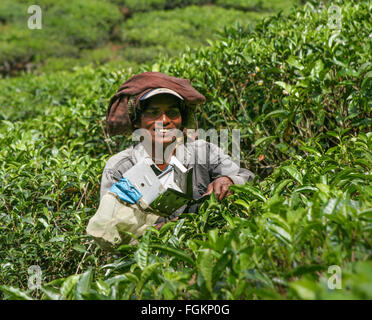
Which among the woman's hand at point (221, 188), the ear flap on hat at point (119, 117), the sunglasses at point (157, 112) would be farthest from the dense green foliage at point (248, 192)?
the sunglasses at point (157, 112)

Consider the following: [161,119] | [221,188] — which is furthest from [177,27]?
[221,188]

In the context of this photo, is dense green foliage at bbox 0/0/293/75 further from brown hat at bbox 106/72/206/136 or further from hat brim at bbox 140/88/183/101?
hat brim at bbox 140/88/183/101

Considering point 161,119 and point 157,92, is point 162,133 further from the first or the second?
point 157,92

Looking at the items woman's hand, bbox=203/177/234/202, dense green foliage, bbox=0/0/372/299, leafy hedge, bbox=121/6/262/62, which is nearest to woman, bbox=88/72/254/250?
woman's hand, bbox=203/177/234/202

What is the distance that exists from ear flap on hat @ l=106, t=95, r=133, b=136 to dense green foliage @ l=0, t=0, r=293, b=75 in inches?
310

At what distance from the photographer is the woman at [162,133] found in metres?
2.05

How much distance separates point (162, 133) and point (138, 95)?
239 mm

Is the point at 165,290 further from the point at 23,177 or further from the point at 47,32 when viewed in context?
the point at 47,32

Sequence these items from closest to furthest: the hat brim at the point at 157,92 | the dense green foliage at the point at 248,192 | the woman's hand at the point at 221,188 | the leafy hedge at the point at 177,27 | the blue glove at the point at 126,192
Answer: the dense green foliage at the point at 248,192, the blue glove at the point at 126,192, the woman's hand at the point at 221,188, the hat brim at the point at 157,92, the leafy hedge at the point at 177,27

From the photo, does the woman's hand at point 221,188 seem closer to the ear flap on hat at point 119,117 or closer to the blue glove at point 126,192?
the blue glove at point 126,192

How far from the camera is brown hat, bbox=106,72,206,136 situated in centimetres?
207

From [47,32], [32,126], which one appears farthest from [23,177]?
[47,32]

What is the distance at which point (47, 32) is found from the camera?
13.2 metres

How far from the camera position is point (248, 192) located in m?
1.52
